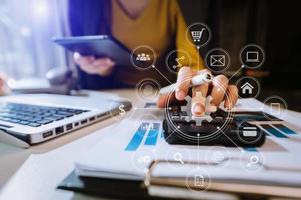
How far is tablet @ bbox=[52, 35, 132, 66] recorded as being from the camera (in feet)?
1.40

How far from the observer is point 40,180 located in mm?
261

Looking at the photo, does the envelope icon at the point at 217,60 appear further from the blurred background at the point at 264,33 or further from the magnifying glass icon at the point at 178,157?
the magnifying glass icon at the point at 178,157

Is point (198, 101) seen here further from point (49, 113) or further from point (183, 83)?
point (49, 113)

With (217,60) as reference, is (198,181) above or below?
below

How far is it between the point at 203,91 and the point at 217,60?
0.22 ft

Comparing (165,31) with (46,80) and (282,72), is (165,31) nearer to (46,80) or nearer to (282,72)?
(282,72)

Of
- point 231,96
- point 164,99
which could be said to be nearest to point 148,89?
point 164,99

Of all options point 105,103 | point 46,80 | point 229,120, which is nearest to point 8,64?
point 46,80

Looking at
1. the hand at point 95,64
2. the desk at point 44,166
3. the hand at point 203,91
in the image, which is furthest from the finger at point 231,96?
the hand at point 95,64

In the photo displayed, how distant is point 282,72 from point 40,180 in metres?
0.37

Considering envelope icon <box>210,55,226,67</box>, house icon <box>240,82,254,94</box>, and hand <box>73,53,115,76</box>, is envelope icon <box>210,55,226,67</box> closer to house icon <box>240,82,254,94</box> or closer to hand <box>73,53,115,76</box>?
house icon <box>240,82,254,94</box>

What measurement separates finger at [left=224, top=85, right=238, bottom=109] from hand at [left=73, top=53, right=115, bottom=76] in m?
0.24

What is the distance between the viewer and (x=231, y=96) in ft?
1.15

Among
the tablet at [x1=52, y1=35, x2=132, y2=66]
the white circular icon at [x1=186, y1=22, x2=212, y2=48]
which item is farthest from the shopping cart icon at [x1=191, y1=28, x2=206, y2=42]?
the tablet at [x1=52, y1=35, x2=132, y2=66]
